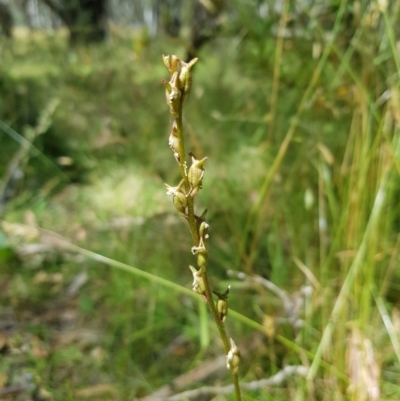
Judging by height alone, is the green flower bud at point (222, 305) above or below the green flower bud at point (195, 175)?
below

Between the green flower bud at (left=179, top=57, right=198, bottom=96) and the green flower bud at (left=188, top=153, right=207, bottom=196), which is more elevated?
the green flower bud at (left=179, top=57, right=198, bottom=96)

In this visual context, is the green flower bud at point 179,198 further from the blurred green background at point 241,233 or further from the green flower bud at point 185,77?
the blurred green background at point 241,233

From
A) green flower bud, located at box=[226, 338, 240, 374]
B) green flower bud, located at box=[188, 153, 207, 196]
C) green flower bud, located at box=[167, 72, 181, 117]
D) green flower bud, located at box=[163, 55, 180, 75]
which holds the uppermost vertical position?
green flower bud, located at box=[163, 55, 180, 75]

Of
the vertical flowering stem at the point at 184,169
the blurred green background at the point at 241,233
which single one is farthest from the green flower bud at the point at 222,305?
the blurred green background at the point at 241,233

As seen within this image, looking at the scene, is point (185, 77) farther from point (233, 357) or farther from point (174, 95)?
point (233, 357)

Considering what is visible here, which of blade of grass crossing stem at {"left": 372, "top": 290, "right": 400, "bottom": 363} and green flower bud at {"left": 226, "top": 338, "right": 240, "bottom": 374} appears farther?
blade of grass crossing stem at {"left": 372, "top": 290, "right": 400, "bottom": 363}

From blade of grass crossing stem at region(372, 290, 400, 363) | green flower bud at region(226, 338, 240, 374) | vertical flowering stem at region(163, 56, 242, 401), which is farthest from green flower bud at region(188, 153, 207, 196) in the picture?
blade of grass crossing stem at region(372, 290, 400, 363)

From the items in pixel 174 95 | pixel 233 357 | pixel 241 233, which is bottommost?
pixel 233 357

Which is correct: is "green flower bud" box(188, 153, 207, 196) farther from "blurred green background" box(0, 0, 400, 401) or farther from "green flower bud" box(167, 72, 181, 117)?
"blurred green background" box(0, 0, 400, 401)

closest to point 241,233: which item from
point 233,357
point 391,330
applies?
point 391,330
